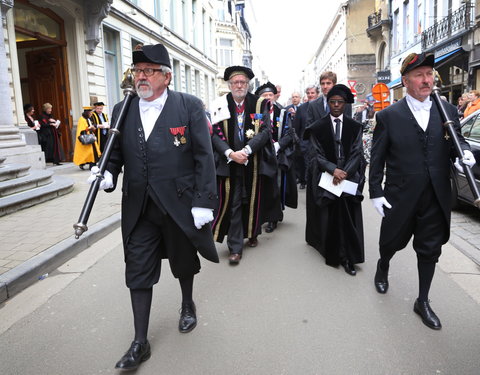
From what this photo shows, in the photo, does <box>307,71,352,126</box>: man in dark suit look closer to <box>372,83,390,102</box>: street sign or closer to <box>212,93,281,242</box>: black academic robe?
<box>212,93,281,242</box>: black academic robe

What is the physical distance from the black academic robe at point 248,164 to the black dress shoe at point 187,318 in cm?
149

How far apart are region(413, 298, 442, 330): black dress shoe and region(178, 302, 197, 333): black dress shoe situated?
5.60 feet

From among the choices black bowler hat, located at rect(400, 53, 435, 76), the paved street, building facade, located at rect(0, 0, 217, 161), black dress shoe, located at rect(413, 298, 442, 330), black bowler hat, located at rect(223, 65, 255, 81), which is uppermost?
building facade, located at rect(0, 0, 217, 161)

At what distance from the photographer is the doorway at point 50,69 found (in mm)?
12602

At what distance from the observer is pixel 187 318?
3160mm

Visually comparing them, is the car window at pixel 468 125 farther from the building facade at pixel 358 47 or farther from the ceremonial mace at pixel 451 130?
the building facade at pixel 358 47

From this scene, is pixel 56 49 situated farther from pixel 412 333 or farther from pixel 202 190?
pixel 412 333

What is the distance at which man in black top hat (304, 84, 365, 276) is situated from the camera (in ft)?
13.8

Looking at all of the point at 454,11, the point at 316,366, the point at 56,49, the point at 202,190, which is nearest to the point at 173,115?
the point at 202,190

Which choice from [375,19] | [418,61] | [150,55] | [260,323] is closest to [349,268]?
[260,323]

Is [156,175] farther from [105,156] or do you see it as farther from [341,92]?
[341,92]

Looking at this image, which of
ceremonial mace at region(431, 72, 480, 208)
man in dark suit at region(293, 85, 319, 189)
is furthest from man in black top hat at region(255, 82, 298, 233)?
ceremonial mace at region(431, 72, 480, 208)

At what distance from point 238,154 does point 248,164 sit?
493 millimetres

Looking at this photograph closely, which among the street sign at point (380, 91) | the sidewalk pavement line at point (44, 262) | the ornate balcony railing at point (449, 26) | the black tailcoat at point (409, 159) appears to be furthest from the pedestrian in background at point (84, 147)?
the ornate balcony railing at point (449, 26)
